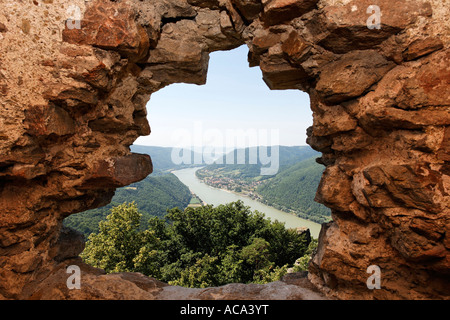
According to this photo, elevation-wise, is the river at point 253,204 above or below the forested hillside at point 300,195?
below

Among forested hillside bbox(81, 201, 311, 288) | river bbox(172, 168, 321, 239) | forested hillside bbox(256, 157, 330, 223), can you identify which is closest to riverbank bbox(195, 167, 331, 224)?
forested hillside bbox(256, 157, 330, 223)

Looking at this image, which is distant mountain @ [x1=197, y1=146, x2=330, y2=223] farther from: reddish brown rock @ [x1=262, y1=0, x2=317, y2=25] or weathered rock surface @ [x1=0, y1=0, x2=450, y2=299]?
reddish brown rock @ [x1=262, y1=0, x2=317, y2=25]

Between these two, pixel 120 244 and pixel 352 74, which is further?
pixel 120 244

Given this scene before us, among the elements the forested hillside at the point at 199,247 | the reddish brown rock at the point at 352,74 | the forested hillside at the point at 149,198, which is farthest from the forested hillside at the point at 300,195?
the reddish brown rock at the point at 352,74

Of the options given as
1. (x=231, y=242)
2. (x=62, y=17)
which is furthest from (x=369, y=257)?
(x=231, y=242)

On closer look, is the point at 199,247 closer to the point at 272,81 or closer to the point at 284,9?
the point at 272,81

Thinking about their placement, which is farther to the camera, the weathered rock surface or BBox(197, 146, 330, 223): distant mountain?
BBox(197, 146, 330, 223): distant mountain

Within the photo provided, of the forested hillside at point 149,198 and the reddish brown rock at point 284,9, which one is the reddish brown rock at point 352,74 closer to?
the reddish brown rock at point 284,9

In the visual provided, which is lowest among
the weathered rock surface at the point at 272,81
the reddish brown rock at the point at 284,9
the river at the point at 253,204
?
the river at the point at 253,204

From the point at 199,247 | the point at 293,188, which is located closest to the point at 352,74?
the point at 199,247
